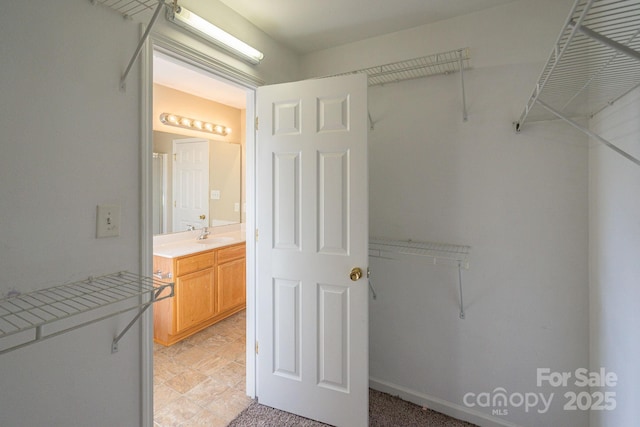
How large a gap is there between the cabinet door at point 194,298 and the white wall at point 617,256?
9.76ft

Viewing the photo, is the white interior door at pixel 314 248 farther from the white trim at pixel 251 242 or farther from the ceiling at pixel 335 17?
the ceiling at pixel 335 17

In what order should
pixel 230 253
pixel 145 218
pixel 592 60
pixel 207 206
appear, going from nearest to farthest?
pixel 592 60 < pixel 145 218 < pixel 230 253 < pixel 207 206

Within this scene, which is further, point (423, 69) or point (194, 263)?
point (194, 263)

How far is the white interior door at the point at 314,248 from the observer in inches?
64.1

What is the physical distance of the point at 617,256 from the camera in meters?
1.22

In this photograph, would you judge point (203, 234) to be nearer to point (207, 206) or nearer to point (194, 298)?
point (207, 206)

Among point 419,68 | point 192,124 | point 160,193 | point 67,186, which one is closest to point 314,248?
point 67,186

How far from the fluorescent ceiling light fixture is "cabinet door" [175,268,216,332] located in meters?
2.03

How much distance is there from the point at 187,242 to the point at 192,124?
1.41 metres

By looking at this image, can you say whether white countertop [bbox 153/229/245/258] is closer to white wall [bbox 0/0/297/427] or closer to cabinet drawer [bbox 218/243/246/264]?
cabinet drawer [bbox 218/243/246/264]

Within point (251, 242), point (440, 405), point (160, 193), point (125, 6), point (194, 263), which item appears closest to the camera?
point (125, 6)

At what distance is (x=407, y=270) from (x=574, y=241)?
0.90m

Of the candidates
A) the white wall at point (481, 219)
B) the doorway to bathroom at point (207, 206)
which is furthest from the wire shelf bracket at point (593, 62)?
the doorway to bathroom at point (207, 206)

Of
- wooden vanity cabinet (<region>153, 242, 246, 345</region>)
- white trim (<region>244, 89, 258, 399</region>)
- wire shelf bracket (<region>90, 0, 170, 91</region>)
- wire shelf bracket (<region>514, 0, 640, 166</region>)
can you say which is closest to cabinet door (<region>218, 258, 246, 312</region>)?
wooden vanity cabinet (<region>153, 242, 246, 345</region>)
